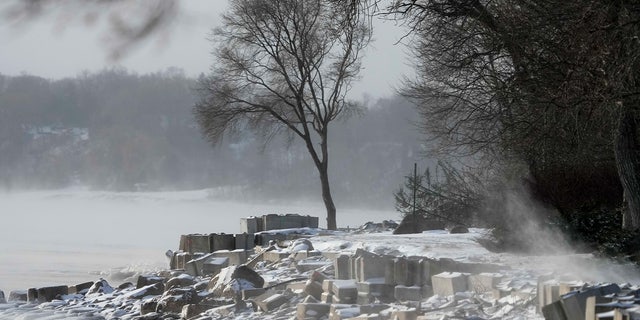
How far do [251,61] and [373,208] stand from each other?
54.1 m

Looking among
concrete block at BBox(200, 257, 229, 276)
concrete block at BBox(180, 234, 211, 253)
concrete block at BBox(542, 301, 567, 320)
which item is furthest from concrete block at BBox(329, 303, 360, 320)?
concrete block at BBox(180, 234, 211, 253)

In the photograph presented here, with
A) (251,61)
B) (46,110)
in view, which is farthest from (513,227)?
(46,110)

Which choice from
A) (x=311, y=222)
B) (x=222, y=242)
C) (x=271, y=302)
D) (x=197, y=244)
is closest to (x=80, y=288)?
(x=197, y=244)

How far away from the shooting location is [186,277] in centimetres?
1986

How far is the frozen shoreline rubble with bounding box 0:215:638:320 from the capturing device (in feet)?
36.4

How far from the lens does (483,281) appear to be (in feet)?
40.1

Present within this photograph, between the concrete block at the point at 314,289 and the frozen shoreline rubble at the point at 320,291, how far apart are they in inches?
0.8

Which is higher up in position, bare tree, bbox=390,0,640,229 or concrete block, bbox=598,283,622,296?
bare tree, bbox=390,0,640,229

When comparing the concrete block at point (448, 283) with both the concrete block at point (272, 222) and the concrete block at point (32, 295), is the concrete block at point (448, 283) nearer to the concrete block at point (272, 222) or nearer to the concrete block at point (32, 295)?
the concrete block at point (32, 295)

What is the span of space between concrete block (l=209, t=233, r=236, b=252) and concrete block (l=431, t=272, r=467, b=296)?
1204 centimetres

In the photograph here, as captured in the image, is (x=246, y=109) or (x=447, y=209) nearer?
(x=447, y=209)

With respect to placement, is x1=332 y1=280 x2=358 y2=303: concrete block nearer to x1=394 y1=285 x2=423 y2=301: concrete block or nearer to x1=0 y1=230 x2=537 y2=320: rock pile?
x1=0 y1=230 x2=537 y2=320: rock pile

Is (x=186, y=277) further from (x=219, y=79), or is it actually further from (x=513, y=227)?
(x=219, y=79)

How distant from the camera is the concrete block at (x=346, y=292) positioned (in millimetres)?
13523
